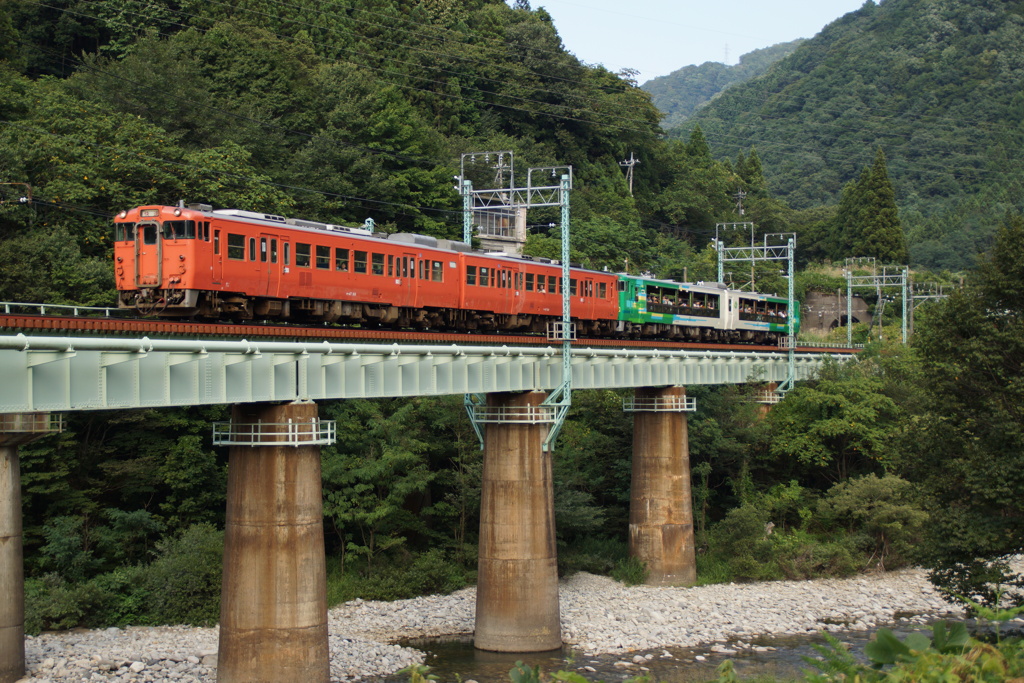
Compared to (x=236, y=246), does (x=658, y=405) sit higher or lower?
lower

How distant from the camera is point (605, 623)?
35125mm

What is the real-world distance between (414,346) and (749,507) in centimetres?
2219

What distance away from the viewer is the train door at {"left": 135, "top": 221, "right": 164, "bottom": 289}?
26656 millimetres

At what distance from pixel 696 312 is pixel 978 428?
2756cm

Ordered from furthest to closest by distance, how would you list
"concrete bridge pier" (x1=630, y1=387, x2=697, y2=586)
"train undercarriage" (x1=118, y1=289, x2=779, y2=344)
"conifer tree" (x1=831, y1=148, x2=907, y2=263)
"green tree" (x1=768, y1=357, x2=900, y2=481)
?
"conifer tree" (x1=831, y1=148, x2=907, y2=263) < "green tree" (x1=768, y1=357, x2=900, y2=481) < "concrete bridge pier" (x1=630, y1=387, x2=697, y2=586) < "train undercarriage" (x1=118, y1=289, x2=779, y2=344)

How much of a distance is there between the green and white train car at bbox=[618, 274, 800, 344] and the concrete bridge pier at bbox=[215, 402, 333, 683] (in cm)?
2472

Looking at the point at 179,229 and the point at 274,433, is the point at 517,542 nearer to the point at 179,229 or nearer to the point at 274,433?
the point at 274,433

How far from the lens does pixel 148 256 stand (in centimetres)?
2689

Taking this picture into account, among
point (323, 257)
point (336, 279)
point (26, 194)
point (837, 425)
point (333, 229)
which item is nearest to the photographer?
point (323, 257)

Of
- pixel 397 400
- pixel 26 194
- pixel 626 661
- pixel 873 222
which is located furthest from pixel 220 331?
pixel 873 222

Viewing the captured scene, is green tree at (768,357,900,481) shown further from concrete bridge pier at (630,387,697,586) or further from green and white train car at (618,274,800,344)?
concrete bridge pier at (630,387,697,586)

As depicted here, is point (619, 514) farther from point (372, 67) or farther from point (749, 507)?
point (372, 67)

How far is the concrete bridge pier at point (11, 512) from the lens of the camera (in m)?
23.3

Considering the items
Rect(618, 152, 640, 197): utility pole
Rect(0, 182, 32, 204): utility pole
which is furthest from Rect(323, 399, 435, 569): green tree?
Rect(618, 152, 640, 197): utility pole
